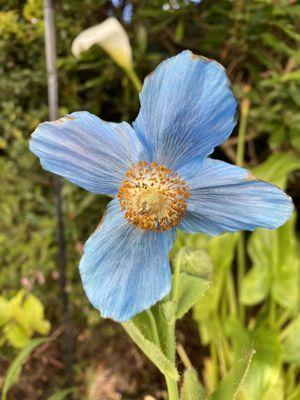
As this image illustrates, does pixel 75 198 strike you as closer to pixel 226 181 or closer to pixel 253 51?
pixel 253 51

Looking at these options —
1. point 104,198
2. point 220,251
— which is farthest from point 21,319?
point 220,251

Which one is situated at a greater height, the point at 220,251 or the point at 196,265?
the point at 196,265

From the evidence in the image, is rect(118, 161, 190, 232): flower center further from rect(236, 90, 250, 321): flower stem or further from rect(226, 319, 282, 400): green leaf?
rect(236, 90, 250, 321): flower stem

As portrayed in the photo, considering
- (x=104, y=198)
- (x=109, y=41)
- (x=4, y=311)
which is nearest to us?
(x=109, y=41)

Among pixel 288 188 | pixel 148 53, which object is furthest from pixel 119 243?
pixel 288 188

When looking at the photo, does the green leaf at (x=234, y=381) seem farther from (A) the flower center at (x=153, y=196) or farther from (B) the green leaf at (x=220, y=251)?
(B) the green leaf at (x=220, y=251)

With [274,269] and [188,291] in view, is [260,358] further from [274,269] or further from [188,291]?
[188,291]
